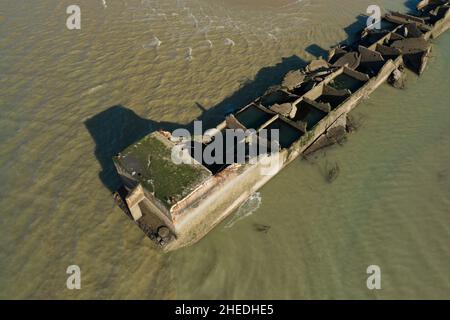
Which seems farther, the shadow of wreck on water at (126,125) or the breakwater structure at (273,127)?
the shadow of wreck on water at (126,125)

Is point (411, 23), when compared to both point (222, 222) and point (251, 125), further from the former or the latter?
point (222, 222)

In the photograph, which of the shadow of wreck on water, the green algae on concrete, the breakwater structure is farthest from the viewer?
the shadow of wreck on water

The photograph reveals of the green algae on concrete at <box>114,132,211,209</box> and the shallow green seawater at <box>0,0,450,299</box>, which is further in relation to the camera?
the shallow green seawater at <box>0,0,450,299</box>

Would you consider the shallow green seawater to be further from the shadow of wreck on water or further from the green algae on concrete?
the green algae on concrete

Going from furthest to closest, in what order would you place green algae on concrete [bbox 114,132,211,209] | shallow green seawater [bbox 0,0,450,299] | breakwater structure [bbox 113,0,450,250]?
shallow green seawater [bbox 0,0,450,299]
breakwater structure [bbox 113,0,450,250]
green algae on concrete [bbox 114,132,211,209]

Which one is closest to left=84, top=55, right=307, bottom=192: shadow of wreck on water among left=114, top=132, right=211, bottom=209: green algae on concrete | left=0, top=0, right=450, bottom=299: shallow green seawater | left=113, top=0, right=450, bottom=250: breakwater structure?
left=0, top=0, right=450, bottom=299: shallow green seawater

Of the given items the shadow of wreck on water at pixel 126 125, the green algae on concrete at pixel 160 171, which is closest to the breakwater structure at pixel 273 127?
the green algae on concrete at pixel 160 171

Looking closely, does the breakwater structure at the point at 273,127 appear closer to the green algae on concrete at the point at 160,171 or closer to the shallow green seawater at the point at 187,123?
the green algae on concrete at the point at 160,171
